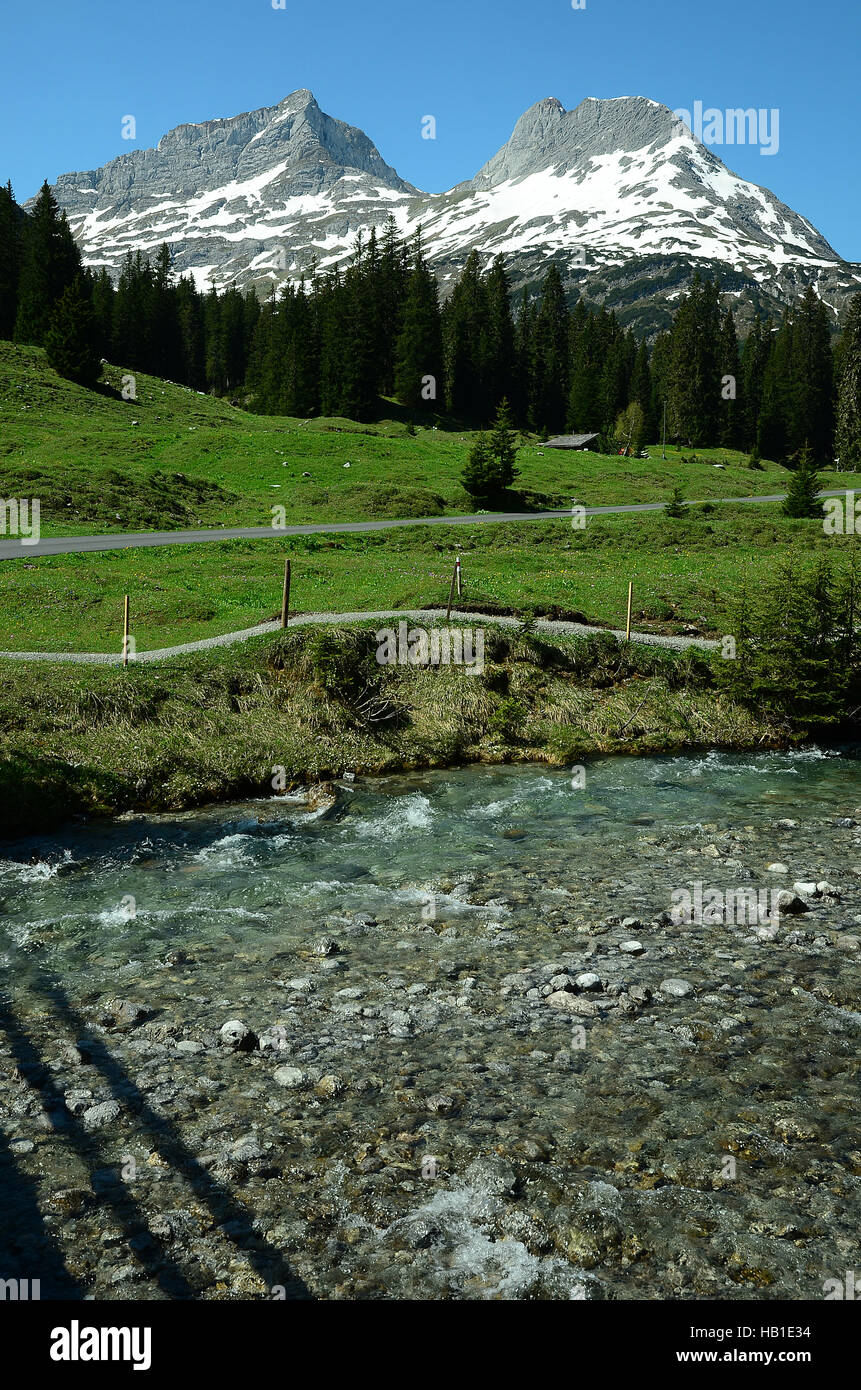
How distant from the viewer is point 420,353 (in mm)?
100812

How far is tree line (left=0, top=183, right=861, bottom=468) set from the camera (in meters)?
96.6

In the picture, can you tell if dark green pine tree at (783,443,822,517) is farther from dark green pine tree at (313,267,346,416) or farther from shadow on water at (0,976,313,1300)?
shadow on water at (0,976,313,1300)

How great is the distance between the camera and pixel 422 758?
68.9 ft

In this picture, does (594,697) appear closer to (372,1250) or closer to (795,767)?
(795,767)

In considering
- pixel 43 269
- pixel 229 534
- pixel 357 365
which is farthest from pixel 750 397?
pixel 229 534

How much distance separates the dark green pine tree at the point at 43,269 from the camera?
89.6m

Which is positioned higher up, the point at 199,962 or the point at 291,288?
the point at 291,288

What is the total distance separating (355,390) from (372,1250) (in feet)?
314

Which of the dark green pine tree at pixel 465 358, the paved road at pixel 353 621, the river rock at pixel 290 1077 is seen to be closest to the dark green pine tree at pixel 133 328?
the dark green pine tree at pixel 465 358

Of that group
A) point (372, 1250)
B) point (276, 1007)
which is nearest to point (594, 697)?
point (276, 1007)

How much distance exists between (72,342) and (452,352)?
43965 mm

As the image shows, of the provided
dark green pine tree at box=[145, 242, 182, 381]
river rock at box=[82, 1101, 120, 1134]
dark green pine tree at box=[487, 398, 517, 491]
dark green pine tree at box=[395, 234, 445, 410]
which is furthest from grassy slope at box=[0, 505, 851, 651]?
dark green pine tree at box=[145, 242, 182, 381]

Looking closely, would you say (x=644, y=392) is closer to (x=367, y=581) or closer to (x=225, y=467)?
(x=225, y=467)

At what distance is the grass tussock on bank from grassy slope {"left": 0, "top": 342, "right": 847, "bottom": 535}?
2372cm
